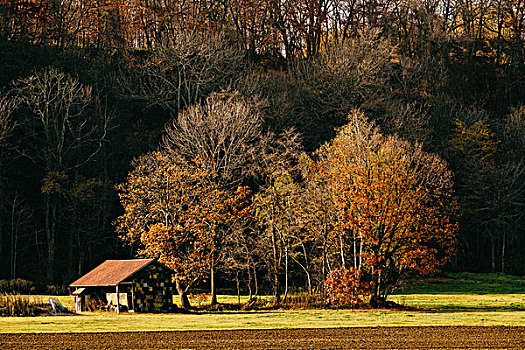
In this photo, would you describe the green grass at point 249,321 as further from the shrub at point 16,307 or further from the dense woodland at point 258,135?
the dense woodland at point 258,135

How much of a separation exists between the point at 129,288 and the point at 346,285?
12.2 m

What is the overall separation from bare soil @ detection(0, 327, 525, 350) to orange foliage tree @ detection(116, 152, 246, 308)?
50.3 feet

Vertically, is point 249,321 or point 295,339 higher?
point 249,321

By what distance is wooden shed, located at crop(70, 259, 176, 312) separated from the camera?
41094 mm

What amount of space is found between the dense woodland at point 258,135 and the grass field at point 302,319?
3.73m

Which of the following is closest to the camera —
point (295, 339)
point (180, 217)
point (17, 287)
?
point (295, 339)

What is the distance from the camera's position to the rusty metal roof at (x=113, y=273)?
135 feet

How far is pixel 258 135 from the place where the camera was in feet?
194

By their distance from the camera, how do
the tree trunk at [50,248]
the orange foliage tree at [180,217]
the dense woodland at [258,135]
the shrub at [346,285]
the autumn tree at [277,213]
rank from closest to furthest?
the shrub at [346,285], the orange foliage tree at [180,217], the dense woodland at [258,135], the autumn tree at [277,213], the tree trunk at [50,248]

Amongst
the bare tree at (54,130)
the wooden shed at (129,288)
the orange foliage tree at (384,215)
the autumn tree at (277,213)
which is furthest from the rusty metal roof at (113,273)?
the bare tree at (54,130)

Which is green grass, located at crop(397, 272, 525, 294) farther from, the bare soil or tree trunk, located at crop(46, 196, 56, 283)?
tree trunk, located at crop(46, 196, 56, 283)

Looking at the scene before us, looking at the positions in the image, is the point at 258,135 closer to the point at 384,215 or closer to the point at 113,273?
the point at 384,215

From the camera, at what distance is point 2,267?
196 ft

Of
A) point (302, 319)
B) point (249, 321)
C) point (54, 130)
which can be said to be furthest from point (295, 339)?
point (54, 130)
